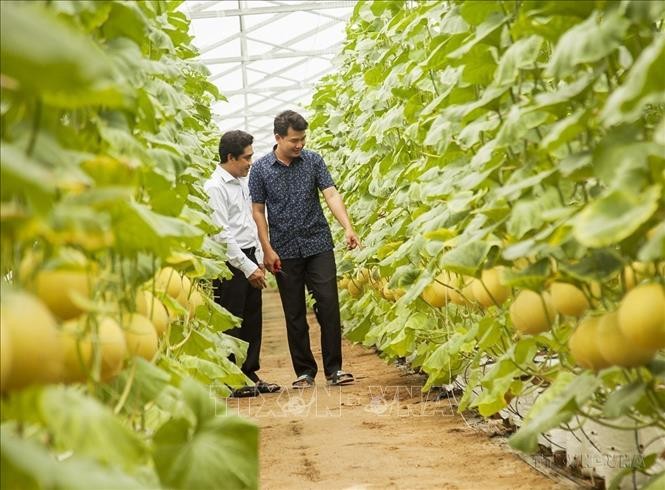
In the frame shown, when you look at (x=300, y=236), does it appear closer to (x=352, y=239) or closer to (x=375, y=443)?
(x=352, y=239)

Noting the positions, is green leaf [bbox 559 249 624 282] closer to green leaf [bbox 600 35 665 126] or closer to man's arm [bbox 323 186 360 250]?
green leaf [bbox 600 35 665 126]

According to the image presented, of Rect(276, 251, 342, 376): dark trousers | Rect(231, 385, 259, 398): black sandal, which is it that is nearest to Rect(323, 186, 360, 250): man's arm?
Rect(276, 251, 342, 376): dark trousers

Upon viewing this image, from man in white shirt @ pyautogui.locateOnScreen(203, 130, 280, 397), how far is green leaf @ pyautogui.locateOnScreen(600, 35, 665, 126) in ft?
14.9

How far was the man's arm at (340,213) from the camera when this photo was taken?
6.45m

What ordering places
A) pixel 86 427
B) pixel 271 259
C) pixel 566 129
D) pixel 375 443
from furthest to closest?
pixel 271 259
pixel 375 443
pixel 566 129
pixel 86 427

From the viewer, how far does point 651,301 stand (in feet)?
6.23

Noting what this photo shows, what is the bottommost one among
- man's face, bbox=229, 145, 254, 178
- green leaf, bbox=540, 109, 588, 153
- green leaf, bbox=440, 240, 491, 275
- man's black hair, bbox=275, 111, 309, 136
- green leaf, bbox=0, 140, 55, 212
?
green leaf, bbox=440, 240, 491, 275

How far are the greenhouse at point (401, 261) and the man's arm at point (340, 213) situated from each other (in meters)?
Answer: 0.70

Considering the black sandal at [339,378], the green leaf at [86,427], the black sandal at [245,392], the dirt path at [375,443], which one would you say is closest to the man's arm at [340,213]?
the black sandal at [339,378]

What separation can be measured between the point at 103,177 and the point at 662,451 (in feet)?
6.04

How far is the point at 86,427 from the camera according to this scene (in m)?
1.34

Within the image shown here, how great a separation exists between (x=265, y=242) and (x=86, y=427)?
A: 16.8ft

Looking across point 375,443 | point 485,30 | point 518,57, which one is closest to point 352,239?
point 375,443

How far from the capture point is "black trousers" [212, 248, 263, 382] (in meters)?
6.43
